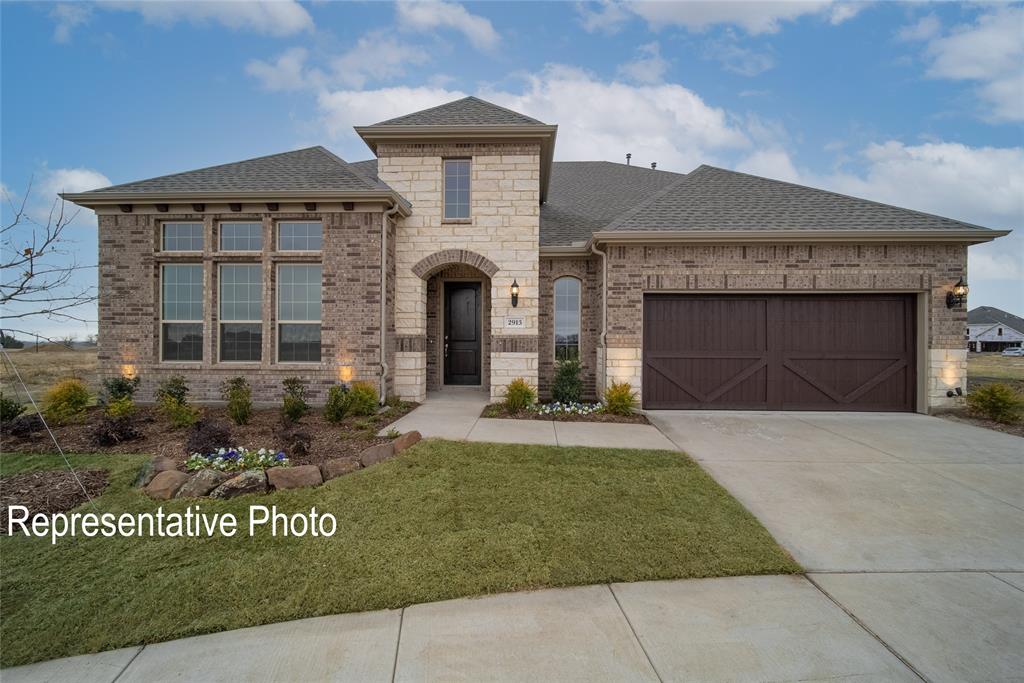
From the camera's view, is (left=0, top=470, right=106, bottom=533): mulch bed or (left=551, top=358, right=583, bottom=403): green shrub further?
(left=551, top=358, right=583, bottom=403): green shrub

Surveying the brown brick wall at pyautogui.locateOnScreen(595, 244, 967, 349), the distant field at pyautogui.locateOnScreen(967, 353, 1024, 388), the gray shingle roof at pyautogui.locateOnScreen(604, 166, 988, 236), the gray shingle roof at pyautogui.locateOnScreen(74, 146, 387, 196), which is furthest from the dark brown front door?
the distant field at pyautogui.locateOnScreen(967, 353, 1024, 388)

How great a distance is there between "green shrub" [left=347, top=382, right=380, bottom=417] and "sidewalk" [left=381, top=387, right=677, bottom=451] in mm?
580

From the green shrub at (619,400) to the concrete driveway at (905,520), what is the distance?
0.78 m

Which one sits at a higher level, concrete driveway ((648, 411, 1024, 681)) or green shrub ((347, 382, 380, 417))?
green shrub ((347, 382, 380, 417))

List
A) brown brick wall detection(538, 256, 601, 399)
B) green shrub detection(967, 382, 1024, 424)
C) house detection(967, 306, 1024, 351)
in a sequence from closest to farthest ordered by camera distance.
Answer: green shrub detection(967, 382, 1024, 424) → brown brick wall detection(538, 256, 601, 399) → house detection(967, 306, 1024, 351)

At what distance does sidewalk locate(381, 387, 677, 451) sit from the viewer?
6.38m

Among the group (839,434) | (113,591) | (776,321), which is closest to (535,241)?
(776,321)

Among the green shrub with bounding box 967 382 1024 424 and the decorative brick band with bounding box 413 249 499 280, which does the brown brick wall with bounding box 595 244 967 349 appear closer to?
the green shrub with bounding box 967 382 1024 424

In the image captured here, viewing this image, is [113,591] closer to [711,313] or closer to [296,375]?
[296,375]

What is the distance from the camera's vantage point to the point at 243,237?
8.91m

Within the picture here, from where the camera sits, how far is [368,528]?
379 cm

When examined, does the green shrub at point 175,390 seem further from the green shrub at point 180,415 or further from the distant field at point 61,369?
the distant field at point 61,369

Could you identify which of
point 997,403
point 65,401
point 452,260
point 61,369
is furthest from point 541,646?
point 61,369

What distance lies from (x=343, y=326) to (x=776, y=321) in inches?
332
